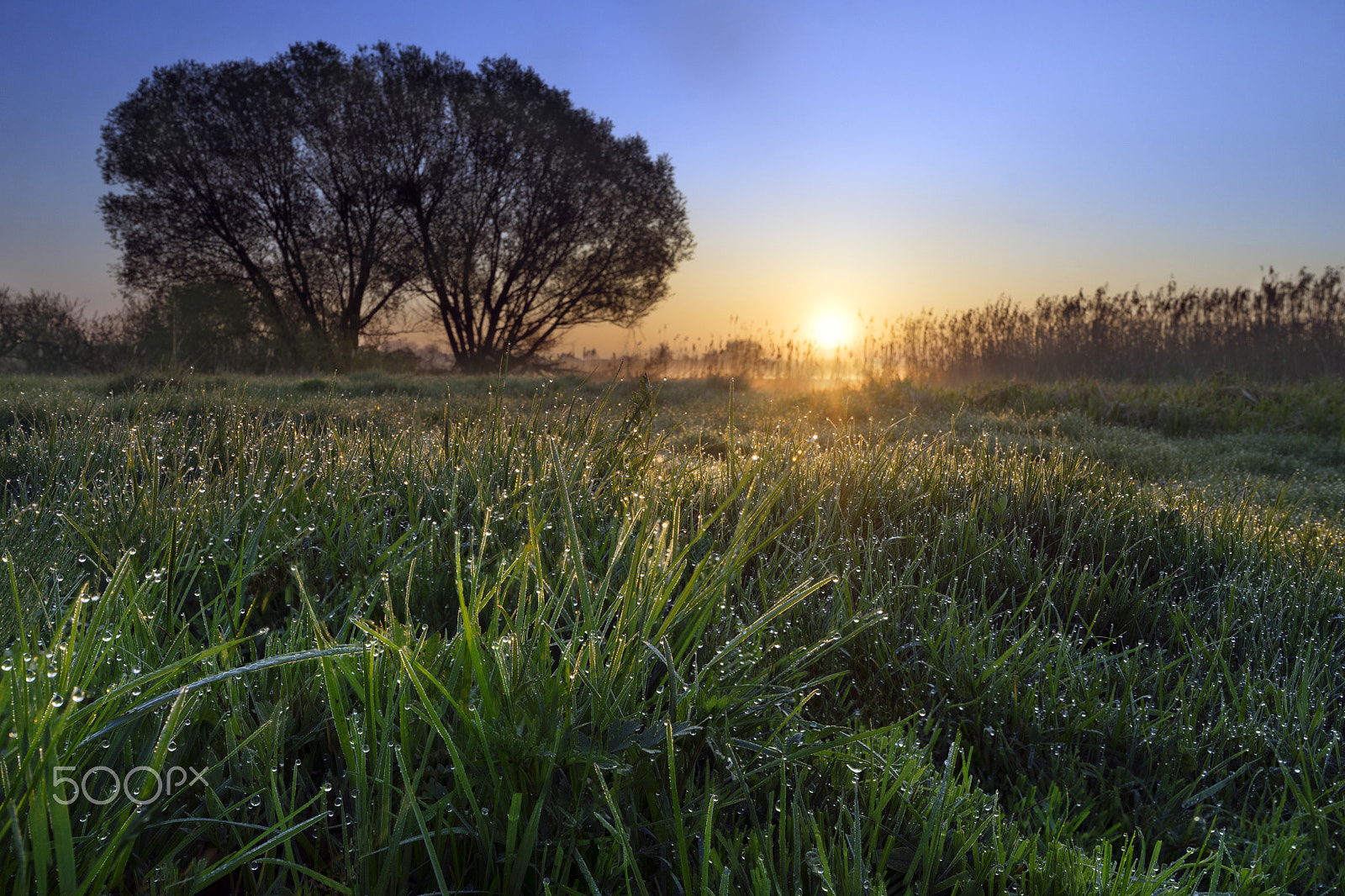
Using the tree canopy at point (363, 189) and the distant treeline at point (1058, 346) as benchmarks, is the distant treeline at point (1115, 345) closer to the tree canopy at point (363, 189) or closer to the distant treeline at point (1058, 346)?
the distant treeline at point (1058, 346)

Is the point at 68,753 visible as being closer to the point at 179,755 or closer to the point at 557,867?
the point at 179,755

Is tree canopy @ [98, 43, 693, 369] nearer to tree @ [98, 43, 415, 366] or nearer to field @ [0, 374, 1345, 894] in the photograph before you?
Result: tree @ [98, 43, 415, 366]

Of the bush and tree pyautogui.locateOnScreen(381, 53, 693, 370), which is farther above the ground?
tree pyautogui.locateOnScreen(381, 53, 693, 370)

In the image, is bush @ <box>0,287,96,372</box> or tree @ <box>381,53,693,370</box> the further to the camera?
tree @ <box>381,53,693,370</box>

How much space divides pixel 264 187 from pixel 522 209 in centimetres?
754

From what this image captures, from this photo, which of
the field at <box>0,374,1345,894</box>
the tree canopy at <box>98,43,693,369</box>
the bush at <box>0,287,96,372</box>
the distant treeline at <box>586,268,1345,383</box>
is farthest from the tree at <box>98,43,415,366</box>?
the field at <box>0,374,1345,894</box>

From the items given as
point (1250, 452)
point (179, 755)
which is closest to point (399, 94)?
point (1250, 452)

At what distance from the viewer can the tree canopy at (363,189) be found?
20.1m

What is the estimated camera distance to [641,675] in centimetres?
117

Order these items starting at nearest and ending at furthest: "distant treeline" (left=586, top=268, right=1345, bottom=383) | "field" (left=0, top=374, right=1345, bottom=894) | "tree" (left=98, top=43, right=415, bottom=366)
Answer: "field" (left=0, top=374, right=1345, bottom=894)
"distant treeline" (left=586, top=268, right=1345, bottom=383)
"tree" (left=98, top=43, right=415, bottom=366)

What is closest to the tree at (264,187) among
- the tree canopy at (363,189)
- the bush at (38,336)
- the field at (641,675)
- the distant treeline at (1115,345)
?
the tree canopy at (363,189)

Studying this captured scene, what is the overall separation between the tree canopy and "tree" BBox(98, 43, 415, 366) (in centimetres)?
5

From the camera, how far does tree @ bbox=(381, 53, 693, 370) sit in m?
21.1

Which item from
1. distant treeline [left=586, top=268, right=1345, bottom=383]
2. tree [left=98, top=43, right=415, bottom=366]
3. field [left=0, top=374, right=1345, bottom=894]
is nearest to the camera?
field [left=0, top=374, right=1345, bottom=894]
